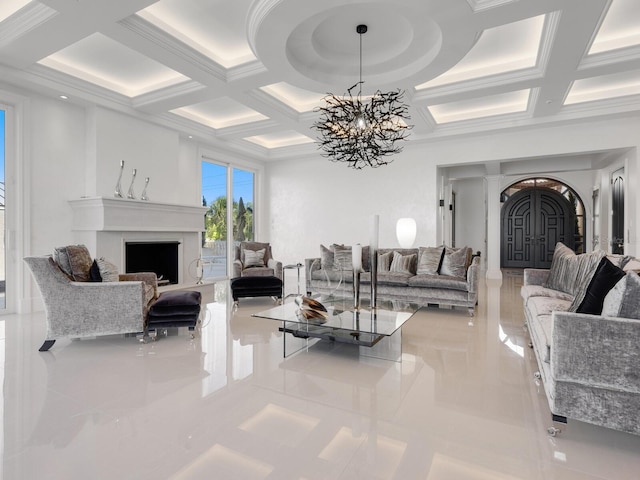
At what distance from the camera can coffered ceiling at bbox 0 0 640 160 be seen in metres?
3.24

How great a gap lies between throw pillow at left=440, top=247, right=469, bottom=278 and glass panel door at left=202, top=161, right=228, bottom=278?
4.85 meters

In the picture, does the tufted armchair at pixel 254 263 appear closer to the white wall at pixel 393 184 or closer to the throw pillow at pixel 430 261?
the throw pillow at pixel 430 261

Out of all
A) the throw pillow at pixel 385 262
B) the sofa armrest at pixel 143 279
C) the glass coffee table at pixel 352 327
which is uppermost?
the throw pillow at pixel 385 262

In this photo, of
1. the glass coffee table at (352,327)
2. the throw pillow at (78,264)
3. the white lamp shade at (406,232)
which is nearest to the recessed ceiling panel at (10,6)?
the throw pillow at (78,264)

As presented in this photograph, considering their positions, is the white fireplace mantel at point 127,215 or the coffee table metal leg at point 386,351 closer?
the coffee table metal leg at point 386,351

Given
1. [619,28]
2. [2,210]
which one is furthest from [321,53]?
[2,210]

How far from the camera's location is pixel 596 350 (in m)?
1.84

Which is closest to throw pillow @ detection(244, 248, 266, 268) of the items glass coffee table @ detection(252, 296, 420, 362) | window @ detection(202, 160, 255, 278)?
window @ detection(202, 160, 255, 278)

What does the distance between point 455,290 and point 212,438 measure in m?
3.80

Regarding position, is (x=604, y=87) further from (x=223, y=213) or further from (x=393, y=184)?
(x=223, y=213)

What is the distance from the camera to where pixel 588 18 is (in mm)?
3227

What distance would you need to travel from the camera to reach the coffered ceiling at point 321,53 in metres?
3.24

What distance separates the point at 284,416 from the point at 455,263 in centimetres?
370

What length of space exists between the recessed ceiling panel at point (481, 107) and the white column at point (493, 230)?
259cm
